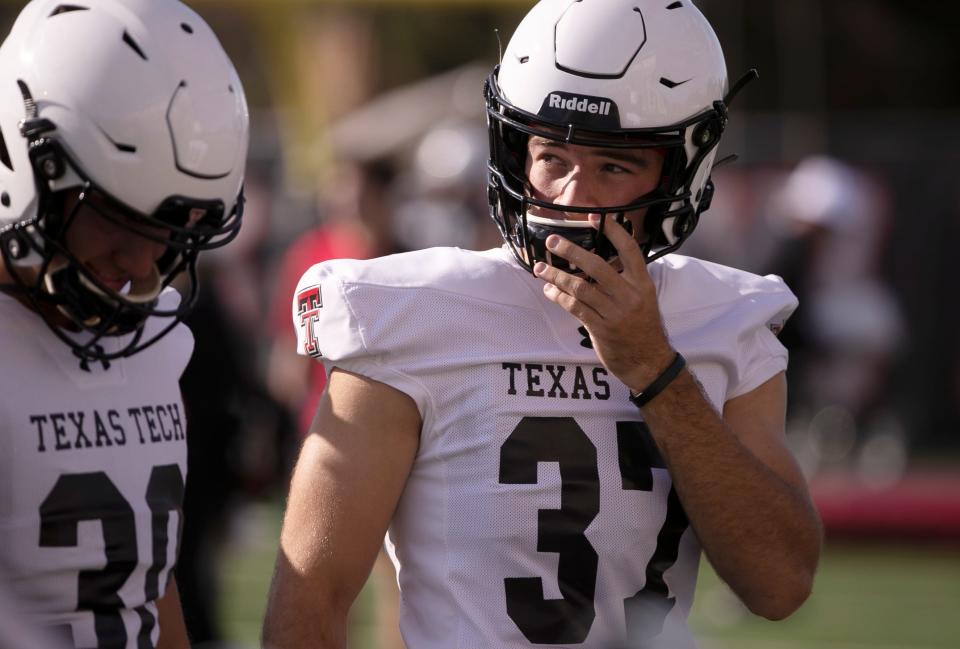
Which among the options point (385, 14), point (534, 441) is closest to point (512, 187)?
point (534, 441)

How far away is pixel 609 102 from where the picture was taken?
2.62m

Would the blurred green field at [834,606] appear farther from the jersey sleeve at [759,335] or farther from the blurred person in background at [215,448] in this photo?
the jersey sleeve at [759,335]

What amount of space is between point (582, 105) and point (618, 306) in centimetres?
39

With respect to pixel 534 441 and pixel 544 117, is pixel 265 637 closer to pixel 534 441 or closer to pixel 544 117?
pixel 534 441

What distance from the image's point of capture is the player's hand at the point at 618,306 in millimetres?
2451

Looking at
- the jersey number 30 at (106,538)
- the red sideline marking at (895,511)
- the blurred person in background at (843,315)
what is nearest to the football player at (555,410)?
the jersey number 30 at (106,538)

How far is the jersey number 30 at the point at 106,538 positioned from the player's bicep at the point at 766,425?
1.02 meters

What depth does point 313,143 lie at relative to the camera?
1420 centimetres

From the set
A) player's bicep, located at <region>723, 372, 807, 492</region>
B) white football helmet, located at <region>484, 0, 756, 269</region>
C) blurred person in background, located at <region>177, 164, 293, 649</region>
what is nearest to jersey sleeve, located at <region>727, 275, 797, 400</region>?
player's bicep, located at <region>723, 372, 807, 492</region>

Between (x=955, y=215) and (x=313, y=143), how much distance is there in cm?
597

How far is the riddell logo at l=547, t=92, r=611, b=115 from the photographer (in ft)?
8.58

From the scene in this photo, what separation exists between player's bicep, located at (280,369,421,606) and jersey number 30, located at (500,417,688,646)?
18 centimetres

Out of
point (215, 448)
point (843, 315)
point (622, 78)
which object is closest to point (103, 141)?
point (622, 78)

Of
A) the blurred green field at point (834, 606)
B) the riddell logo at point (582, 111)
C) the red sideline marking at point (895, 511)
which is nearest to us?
the riddell logo at point (582, 111)
